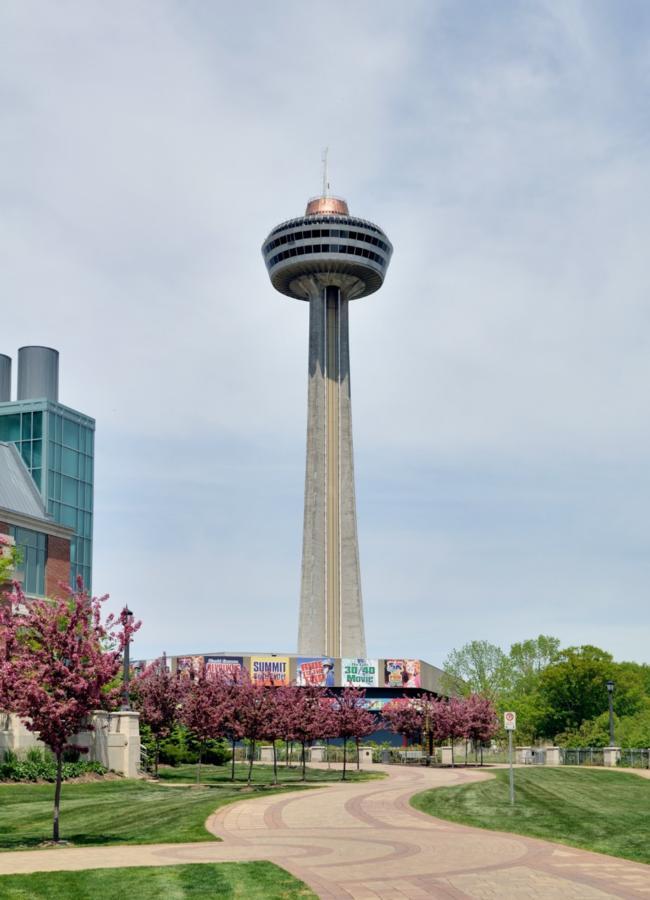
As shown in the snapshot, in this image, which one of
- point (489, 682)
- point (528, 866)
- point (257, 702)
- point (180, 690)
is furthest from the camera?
point (489, 682)

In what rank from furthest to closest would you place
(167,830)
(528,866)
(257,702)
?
(257,702) < (167,830) < (528,866)

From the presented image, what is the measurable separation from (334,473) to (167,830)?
113 meters

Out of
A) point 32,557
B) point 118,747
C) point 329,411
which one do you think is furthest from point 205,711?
point 329,411

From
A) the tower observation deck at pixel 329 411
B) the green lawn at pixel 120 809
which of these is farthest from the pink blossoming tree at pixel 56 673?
the tower observation deck at pixel 329 411

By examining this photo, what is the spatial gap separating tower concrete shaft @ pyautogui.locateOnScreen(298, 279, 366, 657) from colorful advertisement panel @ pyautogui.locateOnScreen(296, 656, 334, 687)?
11897mm

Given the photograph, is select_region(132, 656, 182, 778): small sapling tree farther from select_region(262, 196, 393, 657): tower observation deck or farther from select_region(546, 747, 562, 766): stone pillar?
select_region(262, 196, 393, 657): tower observation deck

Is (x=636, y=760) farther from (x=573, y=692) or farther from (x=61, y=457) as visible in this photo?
(x=61, y=457)

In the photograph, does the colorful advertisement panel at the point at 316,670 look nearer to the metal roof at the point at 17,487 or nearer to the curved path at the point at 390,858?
the metal roof at the point at 17,487

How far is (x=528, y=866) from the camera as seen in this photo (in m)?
21.0

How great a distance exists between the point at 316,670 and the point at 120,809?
296 ft

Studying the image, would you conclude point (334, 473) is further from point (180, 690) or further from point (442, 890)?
point (442, 890)

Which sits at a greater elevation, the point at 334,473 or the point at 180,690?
the point at 334,473

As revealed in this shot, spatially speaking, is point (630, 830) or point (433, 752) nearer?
point (630, 830)

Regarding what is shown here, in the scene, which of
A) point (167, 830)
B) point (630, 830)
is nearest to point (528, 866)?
point (630, 830)
